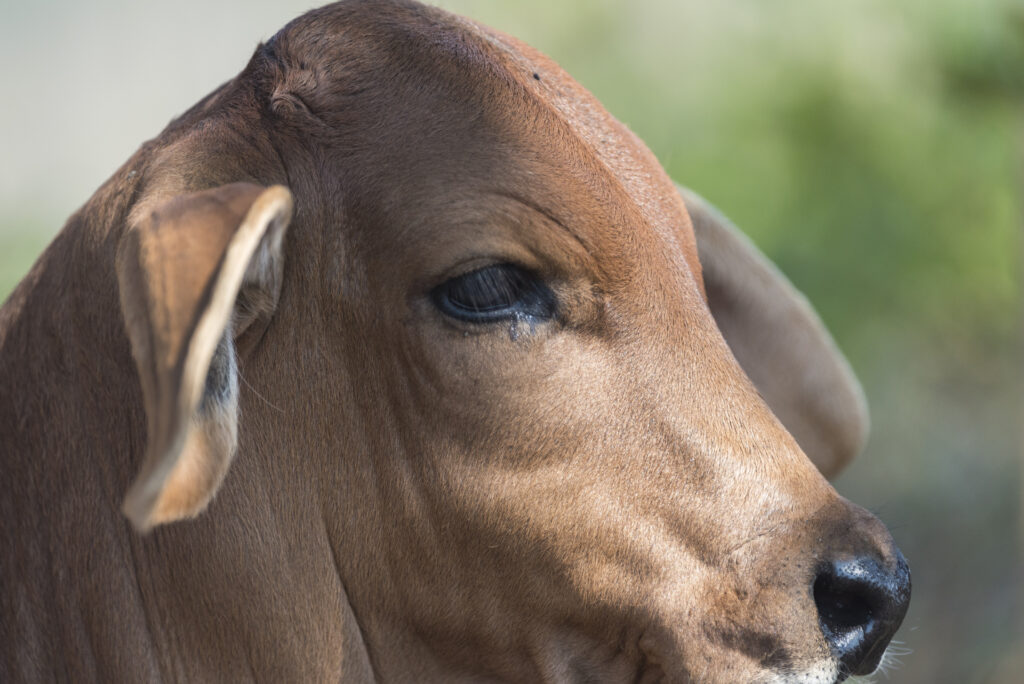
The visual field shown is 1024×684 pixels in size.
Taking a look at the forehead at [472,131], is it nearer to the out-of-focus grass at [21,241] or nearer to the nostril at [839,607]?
the nostril at [839,607]

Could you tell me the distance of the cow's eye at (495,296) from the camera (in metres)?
2.59

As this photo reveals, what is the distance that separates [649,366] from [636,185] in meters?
0.54

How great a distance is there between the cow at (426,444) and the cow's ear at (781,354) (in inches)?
44.4

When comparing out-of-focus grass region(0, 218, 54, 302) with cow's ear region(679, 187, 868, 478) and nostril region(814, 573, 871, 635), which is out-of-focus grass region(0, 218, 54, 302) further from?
nostril region(814, 573, 871, 635)

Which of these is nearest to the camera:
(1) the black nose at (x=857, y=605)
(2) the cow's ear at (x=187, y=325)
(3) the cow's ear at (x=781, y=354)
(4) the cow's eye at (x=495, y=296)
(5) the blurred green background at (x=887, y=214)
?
(2) the cow's ear at (x=187, y=325)

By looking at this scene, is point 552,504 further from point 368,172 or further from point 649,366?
point 368,172

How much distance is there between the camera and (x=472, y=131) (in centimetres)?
274

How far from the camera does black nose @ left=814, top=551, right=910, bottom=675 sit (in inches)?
97.7

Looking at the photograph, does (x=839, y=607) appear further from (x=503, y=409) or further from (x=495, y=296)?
(x=495, y=296)

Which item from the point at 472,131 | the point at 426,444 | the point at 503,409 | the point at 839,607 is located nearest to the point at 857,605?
the point at 839,607

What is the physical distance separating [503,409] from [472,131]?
70 cm

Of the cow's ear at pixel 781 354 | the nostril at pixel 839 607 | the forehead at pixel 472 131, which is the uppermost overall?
the forehead at pixel 472 131

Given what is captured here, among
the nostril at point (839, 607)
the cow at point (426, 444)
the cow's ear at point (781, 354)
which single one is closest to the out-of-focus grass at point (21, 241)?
the cow's ear at point (781, 354)

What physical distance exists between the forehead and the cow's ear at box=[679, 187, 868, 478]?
3.07ft
